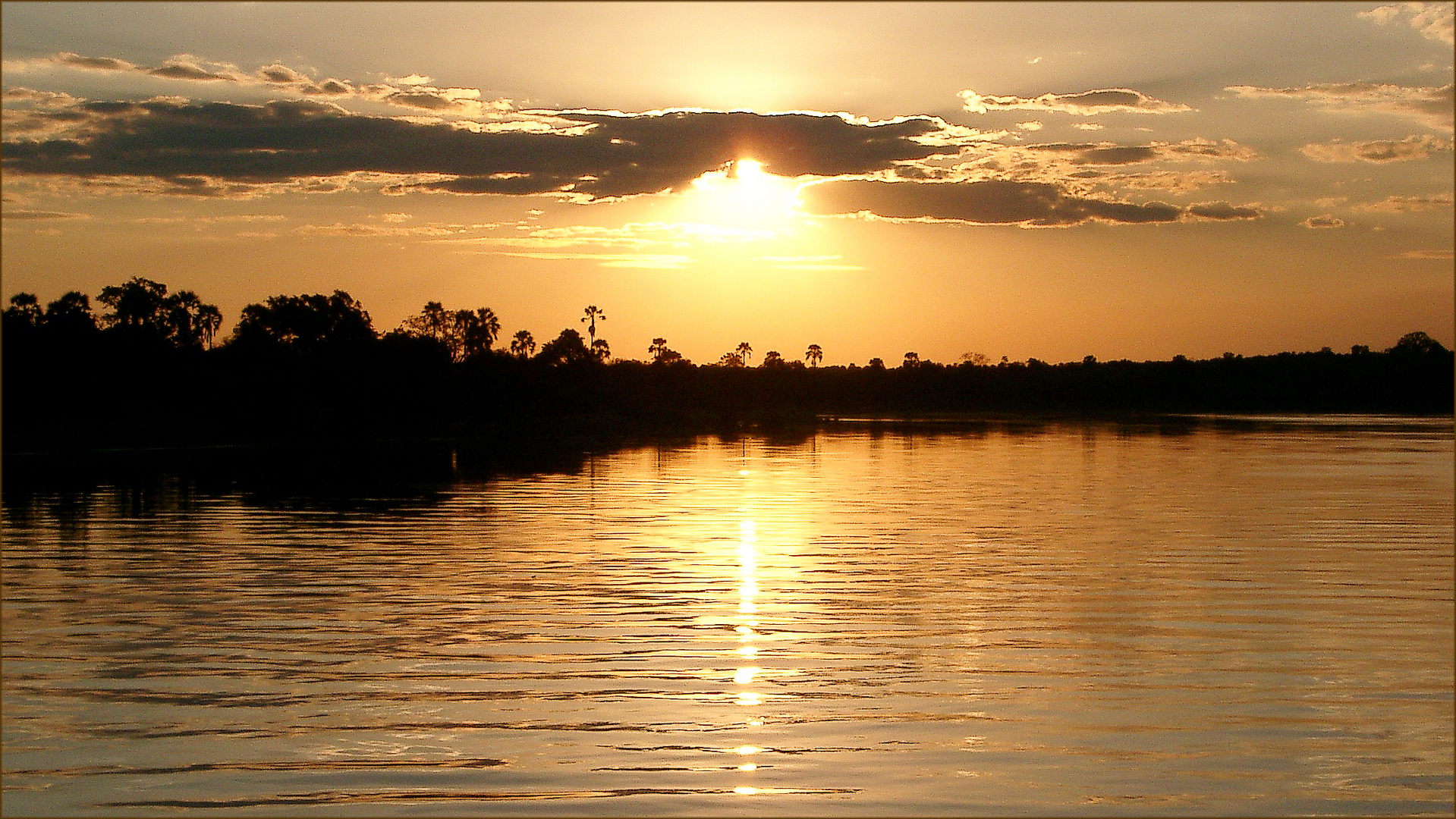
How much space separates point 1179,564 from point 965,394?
17590 cm

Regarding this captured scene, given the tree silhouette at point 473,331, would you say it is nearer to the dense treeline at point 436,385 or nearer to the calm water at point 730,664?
the dense treeline at point 436,385

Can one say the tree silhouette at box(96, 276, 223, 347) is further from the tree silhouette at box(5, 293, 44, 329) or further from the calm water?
the calm water

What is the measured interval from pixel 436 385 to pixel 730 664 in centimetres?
9271

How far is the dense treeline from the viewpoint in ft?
257

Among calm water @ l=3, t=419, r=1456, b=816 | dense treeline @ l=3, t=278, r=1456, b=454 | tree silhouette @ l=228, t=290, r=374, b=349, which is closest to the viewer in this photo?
calm water @ l=3, t=419, r=1456, b=816

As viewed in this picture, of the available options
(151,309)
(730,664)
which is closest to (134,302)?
(151,309)

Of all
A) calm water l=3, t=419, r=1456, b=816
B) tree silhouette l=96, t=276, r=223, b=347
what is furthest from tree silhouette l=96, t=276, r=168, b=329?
calm water l=3, t=419, r=1456, b=816

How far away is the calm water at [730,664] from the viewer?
10.0m

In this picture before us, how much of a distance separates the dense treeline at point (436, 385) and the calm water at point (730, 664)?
51.5 m

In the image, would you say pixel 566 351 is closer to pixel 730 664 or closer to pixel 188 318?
pixel 188 318

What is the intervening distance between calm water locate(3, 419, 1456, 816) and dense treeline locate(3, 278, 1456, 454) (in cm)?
5150

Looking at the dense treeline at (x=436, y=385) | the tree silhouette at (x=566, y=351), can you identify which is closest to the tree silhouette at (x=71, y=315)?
the dense treeline at (x=436, y=385)

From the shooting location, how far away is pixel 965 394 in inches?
7702

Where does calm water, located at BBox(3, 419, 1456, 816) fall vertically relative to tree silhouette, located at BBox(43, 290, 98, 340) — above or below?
below
